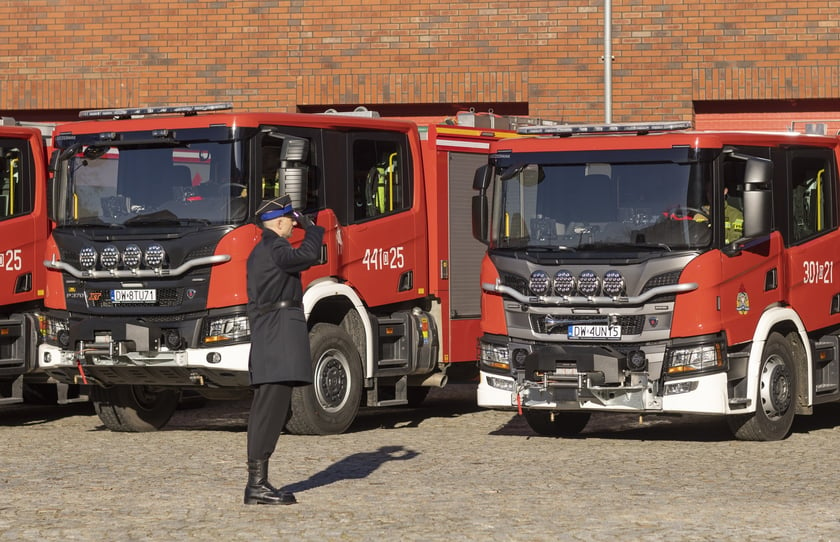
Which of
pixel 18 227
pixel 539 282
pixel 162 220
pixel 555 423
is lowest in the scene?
pixel 555 423

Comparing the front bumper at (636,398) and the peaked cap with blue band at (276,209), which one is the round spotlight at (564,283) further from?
the peaked cap with blue band at (276,209)

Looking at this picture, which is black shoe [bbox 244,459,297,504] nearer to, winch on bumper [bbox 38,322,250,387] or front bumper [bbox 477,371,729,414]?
winch on bumper [bbox 38,322,250,387]

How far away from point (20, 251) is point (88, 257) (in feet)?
4.78

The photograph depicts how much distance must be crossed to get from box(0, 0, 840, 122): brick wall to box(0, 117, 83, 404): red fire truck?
786cm

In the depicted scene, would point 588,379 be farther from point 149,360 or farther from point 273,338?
point 273,338

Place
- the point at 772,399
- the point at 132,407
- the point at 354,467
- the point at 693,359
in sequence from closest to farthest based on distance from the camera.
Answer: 1. the point at 354,467
2. the point at 693,359
3. the point at 772,399
4. the point at 132,407

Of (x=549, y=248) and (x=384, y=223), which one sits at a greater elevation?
(x=384, y=223)

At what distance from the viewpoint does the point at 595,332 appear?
1366cm

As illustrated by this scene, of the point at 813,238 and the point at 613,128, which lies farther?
the point at 813,238

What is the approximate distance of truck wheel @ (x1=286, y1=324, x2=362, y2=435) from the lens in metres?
14.5

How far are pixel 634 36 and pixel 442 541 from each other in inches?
563

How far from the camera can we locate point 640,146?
45.5ft

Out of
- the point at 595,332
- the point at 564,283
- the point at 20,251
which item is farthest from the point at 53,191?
the point at 595,332

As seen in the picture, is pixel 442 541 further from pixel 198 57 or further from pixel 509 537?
pixel 198 57
